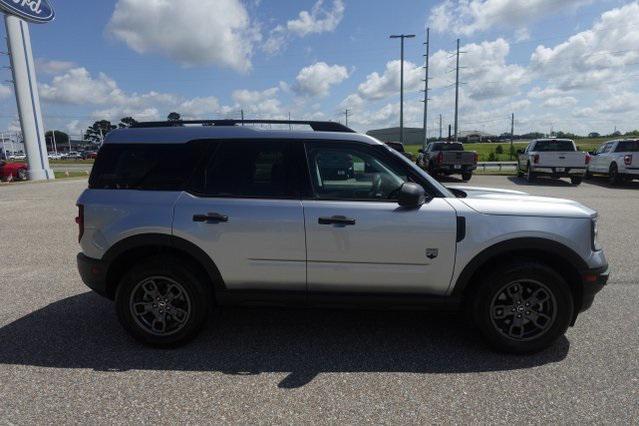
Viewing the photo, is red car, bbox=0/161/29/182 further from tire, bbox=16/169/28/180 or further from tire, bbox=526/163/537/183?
tire, bbox=526/163/537/183

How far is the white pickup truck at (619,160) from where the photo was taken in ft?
53.9

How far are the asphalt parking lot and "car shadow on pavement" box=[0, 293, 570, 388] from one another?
0.6 inches

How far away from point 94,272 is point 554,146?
19.4 meters

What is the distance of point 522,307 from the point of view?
3453mm

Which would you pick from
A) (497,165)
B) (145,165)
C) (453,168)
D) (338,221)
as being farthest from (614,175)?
(145,165)

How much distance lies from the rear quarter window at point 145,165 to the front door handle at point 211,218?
1.22 ft

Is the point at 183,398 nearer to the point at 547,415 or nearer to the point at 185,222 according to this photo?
the point at 185,222

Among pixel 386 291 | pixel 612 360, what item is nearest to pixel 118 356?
pixel 386 291

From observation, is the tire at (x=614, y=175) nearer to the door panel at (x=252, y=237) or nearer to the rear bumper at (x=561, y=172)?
the rear bumper at (x=561, y=172)

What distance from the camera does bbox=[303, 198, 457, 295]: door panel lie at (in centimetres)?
331

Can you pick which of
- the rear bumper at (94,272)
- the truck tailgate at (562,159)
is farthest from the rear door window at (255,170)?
the truck tailgate at (562,159)

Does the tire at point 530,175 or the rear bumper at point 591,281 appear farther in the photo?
the tire at point 530,175

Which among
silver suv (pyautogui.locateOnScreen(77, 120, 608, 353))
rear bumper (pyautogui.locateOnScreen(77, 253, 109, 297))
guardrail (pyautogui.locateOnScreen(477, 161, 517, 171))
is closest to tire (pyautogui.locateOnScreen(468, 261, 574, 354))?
silver suv (pyautogui.locateOnScreen(77, 120, 608, 353))

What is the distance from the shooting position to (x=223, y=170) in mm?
3580
